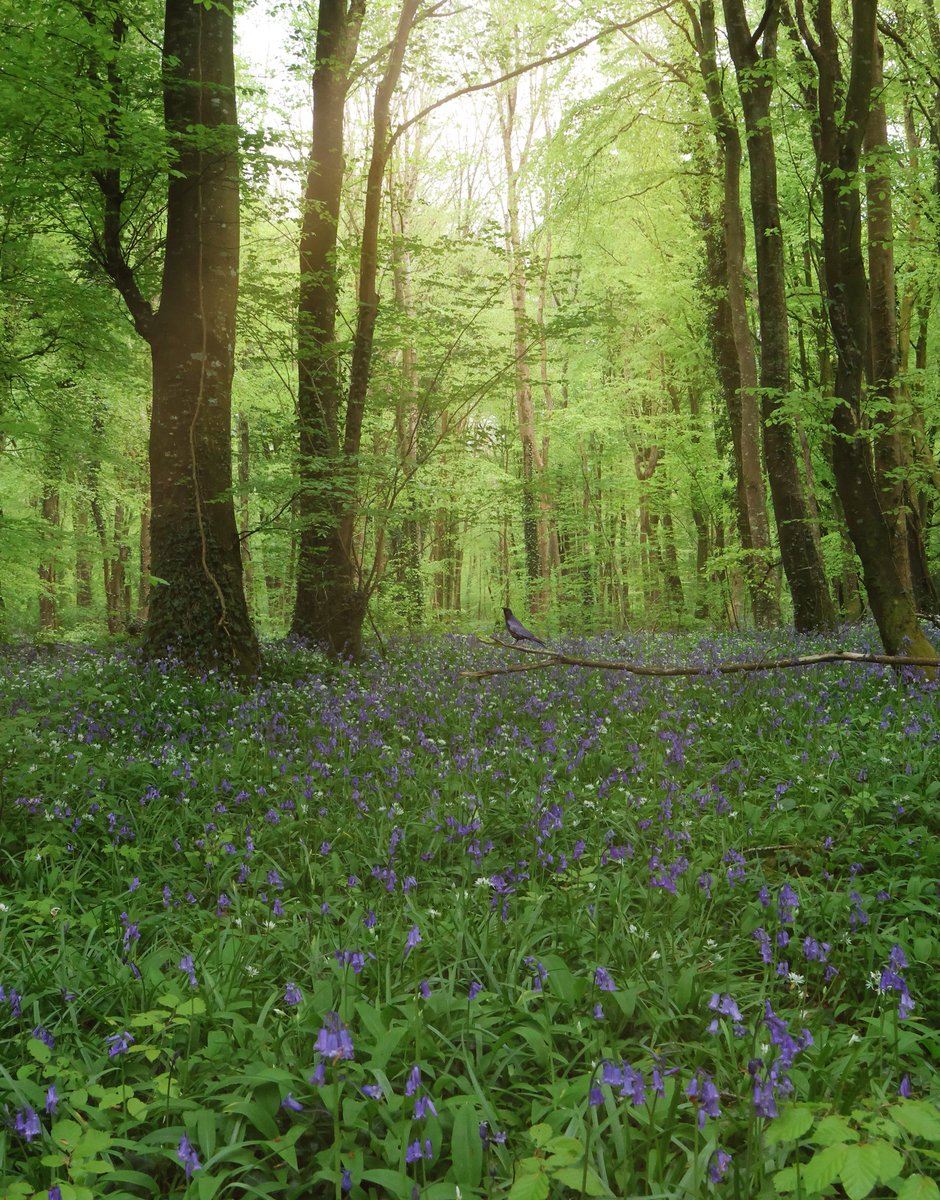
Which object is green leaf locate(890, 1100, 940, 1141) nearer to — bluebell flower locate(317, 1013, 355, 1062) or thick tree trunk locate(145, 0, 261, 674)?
bluebell flower locate(317, 1013, 355, 1062)

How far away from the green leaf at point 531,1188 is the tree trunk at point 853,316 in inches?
262

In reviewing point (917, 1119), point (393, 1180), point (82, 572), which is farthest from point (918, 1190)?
point (82, 572)

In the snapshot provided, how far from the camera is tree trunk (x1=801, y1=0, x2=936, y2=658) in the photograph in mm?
7258

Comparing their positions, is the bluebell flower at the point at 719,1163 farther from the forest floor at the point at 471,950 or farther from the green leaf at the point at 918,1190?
the green leaf at the point at 918,1190

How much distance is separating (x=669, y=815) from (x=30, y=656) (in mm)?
9458

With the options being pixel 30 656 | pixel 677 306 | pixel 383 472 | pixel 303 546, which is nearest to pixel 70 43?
pixel 383 472

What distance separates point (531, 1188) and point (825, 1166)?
60 centimetres

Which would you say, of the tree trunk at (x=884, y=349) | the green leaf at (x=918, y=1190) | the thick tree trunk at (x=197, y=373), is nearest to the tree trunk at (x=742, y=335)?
the tree trunk at (x=884, y=349)

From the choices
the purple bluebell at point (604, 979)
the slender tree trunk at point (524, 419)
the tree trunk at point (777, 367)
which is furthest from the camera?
the slender tree trunk at point (524, 419)

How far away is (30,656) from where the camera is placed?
34.8ft

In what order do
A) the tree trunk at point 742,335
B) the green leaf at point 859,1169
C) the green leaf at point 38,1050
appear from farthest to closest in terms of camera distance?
1. the tree trunk at point 742,335
2. the green leaf at point 38,1050
3. the green leaf at point 859,1169

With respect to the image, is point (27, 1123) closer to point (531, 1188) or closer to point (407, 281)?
point (531, 1188)

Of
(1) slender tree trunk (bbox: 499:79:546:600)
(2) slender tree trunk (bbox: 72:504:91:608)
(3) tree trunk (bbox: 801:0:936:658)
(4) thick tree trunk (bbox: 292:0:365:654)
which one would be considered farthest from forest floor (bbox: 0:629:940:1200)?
(2) slender tree trunk (bbox: 72:504:91:608)

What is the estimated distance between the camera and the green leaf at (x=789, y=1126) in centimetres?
159
